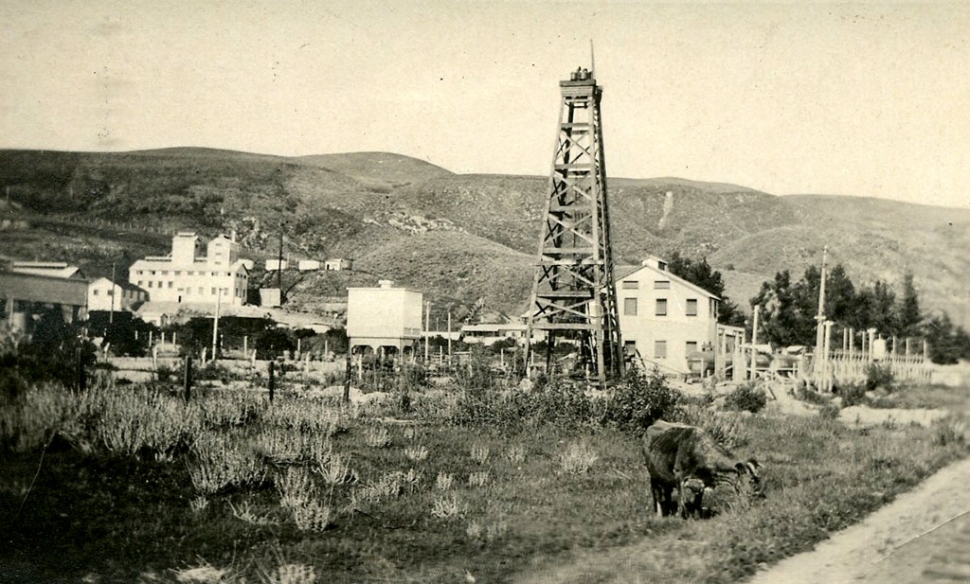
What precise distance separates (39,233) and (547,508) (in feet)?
145

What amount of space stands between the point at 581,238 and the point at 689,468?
22338 mm

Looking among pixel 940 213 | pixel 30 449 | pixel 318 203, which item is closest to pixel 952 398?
pixel 940 213

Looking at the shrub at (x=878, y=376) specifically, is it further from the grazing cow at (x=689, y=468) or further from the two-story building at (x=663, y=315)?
the two-story building at (x=663, y=315)

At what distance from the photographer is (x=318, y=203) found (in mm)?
106938

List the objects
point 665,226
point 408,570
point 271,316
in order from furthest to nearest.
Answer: point 665,226
point 271,316
point 408,570

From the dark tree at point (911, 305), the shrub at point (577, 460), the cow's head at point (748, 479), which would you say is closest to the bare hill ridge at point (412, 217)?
the dark tree at point (911, 305)

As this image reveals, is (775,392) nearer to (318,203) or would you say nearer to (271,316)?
(271,316)

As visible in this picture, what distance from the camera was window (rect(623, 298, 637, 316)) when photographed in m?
45.6

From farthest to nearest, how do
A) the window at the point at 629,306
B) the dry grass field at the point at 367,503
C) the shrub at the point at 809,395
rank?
the window at the point at 629,306, the shrub at the point at 809,395, the dry grass field at the point at 367,503

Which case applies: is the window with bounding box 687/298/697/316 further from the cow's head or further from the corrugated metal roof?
the corrugated metal roof

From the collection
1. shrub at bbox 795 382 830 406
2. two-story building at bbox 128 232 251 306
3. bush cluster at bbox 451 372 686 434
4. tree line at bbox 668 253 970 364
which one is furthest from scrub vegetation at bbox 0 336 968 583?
two-story building at bbox 128 232 251 306

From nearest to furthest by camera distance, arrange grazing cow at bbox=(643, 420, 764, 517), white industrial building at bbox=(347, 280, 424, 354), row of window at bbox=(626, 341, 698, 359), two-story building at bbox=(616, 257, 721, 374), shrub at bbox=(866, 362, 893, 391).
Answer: grazing cow at bbox=(643, 420, 764, 517) → shrub at bbox=(866, 362, 893, 391) → white industrial building at bbox=(347, 280, 424, 354) → two-story building at bbox=(616, 257, 721, 374) → row of window at bbox=(626, 341, 698, 359)

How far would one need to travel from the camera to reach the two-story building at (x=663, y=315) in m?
44.7

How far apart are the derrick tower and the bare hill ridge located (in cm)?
898
